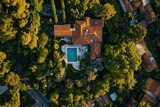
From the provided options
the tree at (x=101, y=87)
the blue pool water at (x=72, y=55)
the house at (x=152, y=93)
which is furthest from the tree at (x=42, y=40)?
the house at (x=152, y=93)

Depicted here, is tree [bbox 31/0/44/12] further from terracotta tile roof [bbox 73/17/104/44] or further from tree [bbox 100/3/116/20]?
tree [bbox 100/3/116/20]

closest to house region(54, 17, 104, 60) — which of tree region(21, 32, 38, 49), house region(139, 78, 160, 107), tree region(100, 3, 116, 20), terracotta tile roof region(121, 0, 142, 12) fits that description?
tree region(100, 3, 116, 20)

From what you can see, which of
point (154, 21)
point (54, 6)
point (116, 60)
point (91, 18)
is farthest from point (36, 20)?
point (154, 21)

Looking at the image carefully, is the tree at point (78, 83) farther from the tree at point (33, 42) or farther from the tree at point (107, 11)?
the tree at point (107, 11)

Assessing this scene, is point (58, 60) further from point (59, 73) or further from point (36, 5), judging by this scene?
point (36, 5)

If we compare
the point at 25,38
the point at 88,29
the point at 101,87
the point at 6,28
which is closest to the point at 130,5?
the point at 88,29

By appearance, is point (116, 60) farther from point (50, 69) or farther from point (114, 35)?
point (50, 69)
